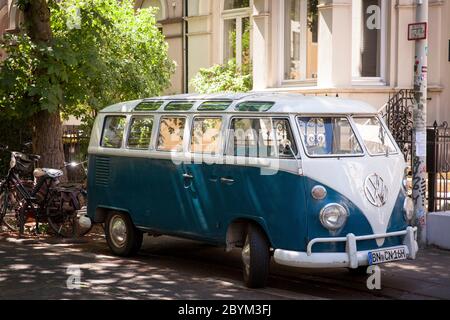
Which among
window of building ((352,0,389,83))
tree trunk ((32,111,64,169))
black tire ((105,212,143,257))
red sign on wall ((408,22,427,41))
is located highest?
window of building ((352,0,389,83))

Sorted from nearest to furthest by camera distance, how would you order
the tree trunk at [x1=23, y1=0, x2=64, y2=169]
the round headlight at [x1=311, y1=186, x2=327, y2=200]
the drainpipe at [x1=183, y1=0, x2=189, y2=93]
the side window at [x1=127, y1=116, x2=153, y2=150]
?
the round headlight at [x1=311, y1=186, x2=327, y2=200] < the side window at [x1=127, y1=116, x2=153, y2=150] < the tree trunk at [x1=23, y1=0, x2=64, y2=169] < the drainpipe at [x1=183, y1=0, x2=189, y2=93]

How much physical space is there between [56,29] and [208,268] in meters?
7.39

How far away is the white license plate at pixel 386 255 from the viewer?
24.1ft

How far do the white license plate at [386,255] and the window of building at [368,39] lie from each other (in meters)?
8.83

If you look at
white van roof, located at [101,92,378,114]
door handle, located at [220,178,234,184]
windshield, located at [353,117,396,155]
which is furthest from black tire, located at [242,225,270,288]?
windshield, located at [353,117,396,155]

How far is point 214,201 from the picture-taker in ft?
27.0

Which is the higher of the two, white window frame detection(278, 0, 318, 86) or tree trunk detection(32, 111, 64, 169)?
white window frame detection(278, 0, 318, 86)

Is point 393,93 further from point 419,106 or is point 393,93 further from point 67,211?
point 67,211

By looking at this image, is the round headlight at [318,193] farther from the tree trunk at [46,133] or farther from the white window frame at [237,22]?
the white window frame at [237,22]

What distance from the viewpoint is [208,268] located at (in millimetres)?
9117

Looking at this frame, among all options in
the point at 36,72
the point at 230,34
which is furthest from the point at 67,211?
the point at 230,34

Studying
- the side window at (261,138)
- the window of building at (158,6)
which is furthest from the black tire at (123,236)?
the window of building at (158,6)

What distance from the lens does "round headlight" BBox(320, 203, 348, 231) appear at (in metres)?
7.25

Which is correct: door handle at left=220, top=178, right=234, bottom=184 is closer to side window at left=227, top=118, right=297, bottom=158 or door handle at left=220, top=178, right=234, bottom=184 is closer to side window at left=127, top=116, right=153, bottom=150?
side window at left=227, top=118, right=297, bottom=158
